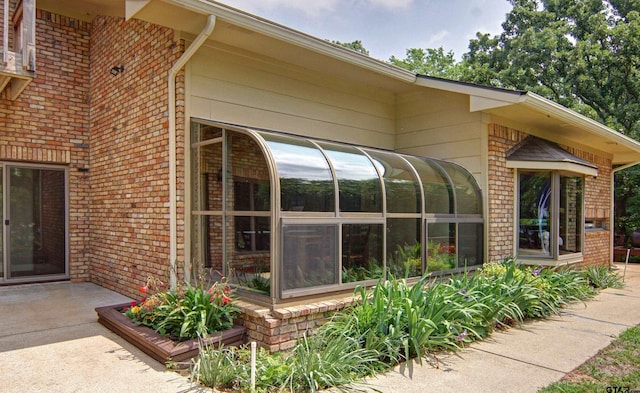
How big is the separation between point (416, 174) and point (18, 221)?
6547mm

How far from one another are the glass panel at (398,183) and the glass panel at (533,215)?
2.76m

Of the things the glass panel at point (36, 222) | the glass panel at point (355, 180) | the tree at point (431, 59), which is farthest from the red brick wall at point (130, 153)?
the tree at point (431, 59)

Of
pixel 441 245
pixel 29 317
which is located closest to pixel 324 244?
pixel 441 245

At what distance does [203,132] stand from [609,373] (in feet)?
16.3

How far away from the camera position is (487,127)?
694 centimetres

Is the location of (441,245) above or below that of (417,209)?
below

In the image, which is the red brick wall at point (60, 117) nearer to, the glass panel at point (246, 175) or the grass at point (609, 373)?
the glass panel at point (246, 175)

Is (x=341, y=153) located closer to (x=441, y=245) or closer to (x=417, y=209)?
(x=417, y=209)

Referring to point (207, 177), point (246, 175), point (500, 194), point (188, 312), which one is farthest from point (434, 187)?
point (188, 312)

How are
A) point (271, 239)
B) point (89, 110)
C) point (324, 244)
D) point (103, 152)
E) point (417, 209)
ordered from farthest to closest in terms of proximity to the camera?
point (89, 110) → point (103, 152) → point (417, 209) → point (324, 244) → point (271, 239)

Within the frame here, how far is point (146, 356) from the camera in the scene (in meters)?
4.00

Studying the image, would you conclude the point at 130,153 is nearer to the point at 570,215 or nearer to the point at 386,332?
the point at 386,332

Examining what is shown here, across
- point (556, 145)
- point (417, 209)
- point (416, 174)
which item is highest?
point (556, 145)

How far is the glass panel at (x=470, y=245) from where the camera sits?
6527 millimetres
